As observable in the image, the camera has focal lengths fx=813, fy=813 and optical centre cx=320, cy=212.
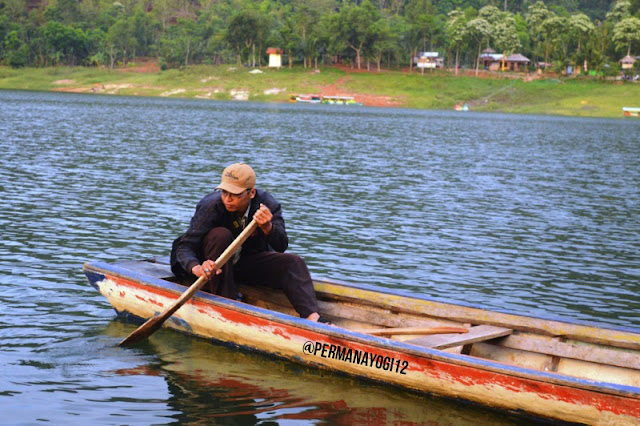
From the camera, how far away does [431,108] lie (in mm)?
105188

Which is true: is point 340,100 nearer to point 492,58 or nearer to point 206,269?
point 492,58

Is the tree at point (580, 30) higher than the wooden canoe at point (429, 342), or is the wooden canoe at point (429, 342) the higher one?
the tree at point (580, 30)

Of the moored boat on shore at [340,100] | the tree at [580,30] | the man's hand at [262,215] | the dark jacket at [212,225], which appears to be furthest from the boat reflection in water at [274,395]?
the tree at [580,30]

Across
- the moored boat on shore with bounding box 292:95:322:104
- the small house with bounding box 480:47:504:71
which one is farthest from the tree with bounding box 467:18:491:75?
the moored boat on shore with bounding box 292:95:322:104

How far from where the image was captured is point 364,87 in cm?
11388

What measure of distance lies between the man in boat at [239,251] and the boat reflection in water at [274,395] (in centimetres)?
77

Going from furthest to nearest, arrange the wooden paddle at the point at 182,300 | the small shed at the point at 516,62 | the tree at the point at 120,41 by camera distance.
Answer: the tree at the point at 120,41
the small shed at the point at 516,62
the wooden paddle at the point at 182,300

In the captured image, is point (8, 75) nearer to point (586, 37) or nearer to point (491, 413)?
point (586, 37)

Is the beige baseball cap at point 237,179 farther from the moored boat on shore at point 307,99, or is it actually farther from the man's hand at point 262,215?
the moored boat on shore at point 307,99

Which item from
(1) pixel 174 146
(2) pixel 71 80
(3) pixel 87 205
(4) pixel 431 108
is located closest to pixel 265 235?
(3) pixel 87 205

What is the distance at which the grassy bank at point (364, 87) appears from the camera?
10188cm

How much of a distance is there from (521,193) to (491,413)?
61.3ft

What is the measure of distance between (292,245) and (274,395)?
303 inches

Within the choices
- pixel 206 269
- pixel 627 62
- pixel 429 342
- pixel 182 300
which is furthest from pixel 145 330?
pixel 627 62
